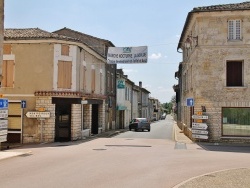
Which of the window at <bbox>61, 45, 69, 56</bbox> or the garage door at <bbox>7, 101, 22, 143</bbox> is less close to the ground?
the window at <bbox>61, 45, 69, 56</bbox>

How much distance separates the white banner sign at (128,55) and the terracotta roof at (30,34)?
2.95m

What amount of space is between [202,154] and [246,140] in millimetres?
6499

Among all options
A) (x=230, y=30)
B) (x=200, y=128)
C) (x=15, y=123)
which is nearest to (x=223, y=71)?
(x=230, y=30)

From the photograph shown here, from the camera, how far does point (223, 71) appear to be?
21312mm

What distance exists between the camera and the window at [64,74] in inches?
843

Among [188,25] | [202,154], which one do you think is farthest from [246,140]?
[188,25]

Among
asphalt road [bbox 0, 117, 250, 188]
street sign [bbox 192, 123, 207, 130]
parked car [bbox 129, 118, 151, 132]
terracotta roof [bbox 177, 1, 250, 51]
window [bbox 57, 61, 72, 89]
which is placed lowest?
asphalt road [bbox 0, 117, 250, 188]

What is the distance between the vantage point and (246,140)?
68.7ft

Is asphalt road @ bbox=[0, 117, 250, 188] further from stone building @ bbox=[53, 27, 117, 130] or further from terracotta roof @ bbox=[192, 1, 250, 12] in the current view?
stone building @ bbox=[53, 27, 117, 130]

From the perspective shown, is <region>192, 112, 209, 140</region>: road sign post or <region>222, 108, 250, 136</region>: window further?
<region>222, 108, 250, 136</region>: window

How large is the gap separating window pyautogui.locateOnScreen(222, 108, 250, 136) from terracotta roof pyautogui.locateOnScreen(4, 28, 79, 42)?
10.9 meters

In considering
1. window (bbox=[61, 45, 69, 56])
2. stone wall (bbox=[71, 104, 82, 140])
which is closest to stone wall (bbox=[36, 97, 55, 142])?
stone wall (bbox=[71, 104, 82, 140])

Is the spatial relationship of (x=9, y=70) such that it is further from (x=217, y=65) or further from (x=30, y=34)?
(x=217, y=65)

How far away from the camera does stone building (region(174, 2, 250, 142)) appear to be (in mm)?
21062
